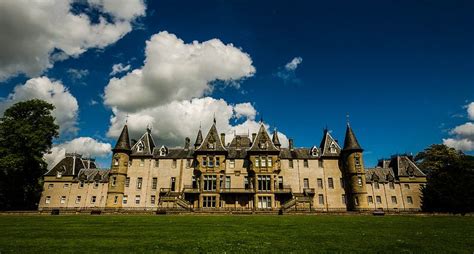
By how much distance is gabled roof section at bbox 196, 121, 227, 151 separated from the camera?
160ft

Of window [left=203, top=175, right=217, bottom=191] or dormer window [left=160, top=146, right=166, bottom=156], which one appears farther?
dormer window [left=160, top=146, right=166, bottom=156]

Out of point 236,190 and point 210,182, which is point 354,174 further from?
point 210,182

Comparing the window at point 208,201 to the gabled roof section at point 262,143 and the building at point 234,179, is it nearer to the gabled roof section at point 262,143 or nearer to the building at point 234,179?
the building at point 234,179

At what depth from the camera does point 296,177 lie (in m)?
49.7

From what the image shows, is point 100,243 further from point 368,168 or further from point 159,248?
point 368,168

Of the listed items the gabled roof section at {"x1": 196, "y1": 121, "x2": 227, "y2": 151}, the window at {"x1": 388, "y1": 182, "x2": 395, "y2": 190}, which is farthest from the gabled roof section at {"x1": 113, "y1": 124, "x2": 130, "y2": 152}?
the window at {"x1": 388, "y1": 182, "x2": 395, "y2": 190}

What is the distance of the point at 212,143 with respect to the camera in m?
49.3

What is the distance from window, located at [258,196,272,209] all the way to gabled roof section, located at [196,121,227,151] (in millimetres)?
10613

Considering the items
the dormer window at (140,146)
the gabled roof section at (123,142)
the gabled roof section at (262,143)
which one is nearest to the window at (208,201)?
the gabled roof section at (262,143)

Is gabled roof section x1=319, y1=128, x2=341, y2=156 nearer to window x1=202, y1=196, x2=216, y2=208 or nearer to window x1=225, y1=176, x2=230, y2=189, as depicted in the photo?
window x1=225, y1=176, x2=230, y2=189

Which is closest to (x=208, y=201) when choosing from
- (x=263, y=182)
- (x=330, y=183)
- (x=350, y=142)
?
(x=263, y=182)

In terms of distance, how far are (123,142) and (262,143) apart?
25364 millimetres

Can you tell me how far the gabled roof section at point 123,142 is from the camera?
163ft

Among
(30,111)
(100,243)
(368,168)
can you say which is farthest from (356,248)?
(30,111)
